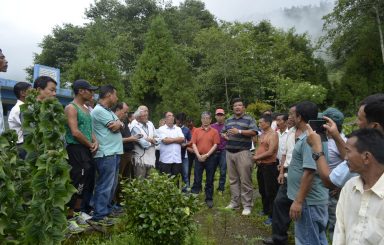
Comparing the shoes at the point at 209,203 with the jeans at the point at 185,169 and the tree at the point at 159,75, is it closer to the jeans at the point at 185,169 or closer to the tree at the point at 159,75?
the jeans at the point at 185,169

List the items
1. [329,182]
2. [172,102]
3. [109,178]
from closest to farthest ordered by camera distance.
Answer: [329,182], [109,178], [172,102]

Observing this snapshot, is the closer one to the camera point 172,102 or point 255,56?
point 172,102

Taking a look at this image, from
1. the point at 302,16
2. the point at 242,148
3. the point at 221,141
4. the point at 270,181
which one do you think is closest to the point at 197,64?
the point at 221,141

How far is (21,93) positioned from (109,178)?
1.59m

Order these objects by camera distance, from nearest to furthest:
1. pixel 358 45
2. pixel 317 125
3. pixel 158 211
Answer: pixel 317 125, pixel 158 211, pixel 358 45

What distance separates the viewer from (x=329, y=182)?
116 inches

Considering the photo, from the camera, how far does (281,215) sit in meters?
4.23

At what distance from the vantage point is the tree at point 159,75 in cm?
1959

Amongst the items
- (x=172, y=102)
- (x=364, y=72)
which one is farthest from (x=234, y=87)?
(x=364, y=72)

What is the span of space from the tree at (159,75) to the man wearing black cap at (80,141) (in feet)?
47.7

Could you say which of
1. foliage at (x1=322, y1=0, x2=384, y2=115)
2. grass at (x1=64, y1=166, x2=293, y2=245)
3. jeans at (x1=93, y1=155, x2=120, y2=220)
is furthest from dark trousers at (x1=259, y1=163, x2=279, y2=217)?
foliage at (x1=322, y1=0, x2=384, y2=115)

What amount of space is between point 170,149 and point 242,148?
4.88ft

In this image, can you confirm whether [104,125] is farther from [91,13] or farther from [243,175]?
[91,13]

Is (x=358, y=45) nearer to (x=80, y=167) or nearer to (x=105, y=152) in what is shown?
(x=105, y=152)
